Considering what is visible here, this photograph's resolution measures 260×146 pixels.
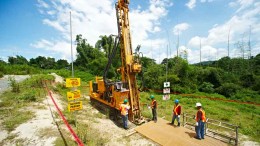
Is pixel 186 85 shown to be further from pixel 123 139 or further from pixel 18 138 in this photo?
pixel 18 138

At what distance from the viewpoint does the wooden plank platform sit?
6957mm

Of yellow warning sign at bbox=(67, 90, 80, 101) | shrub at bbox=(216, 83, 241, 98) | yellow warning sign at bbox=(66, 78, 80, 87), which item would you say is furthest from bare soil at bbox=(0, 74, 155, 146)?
shrub at bbox=(216, 83, 241, 98)

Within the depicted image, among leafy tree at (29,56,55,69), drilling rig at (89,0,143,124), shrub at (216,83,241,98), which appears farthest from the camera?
leafy tree at (29,56,55,69)

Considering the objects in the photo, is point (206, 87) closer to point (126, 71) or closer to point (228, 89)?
point (228, 89)

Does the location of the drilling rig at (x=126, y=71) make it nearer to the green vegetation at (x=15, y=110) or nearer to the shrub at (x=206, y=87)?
the green vegetation at (x=15, y=110)

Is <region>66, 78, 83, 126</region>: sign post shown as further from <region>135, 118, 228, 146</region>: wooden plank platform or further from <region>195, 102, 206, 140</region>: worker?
<region>195, 102, 206, 140</region>: worker

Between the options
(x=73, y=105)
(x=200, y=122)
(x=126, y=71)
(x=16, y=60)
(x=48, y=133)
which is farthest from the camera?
(x=16, y=60)

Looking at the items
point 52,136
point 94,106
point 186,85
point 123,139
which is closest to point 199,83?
point 186,85

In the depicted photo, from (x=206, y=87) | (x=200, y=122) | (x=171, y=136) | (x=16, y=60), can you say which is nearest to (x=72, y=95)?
(x=171, y=136)

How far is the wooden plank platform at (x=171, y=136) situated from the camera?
22.8ft

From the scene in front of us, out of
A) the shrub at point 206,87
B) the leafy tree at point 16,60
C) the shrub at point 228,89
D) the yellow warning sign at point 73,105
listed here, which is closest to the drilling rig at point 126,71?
the yellow warning sign at point 73,105

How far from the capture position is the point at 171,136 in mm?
7570

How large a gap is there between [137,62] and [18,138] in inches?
281

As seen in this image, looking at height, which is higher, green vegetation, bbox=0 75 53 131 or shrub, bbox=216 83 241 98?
green vegetation, bbox=0 75 53 131
